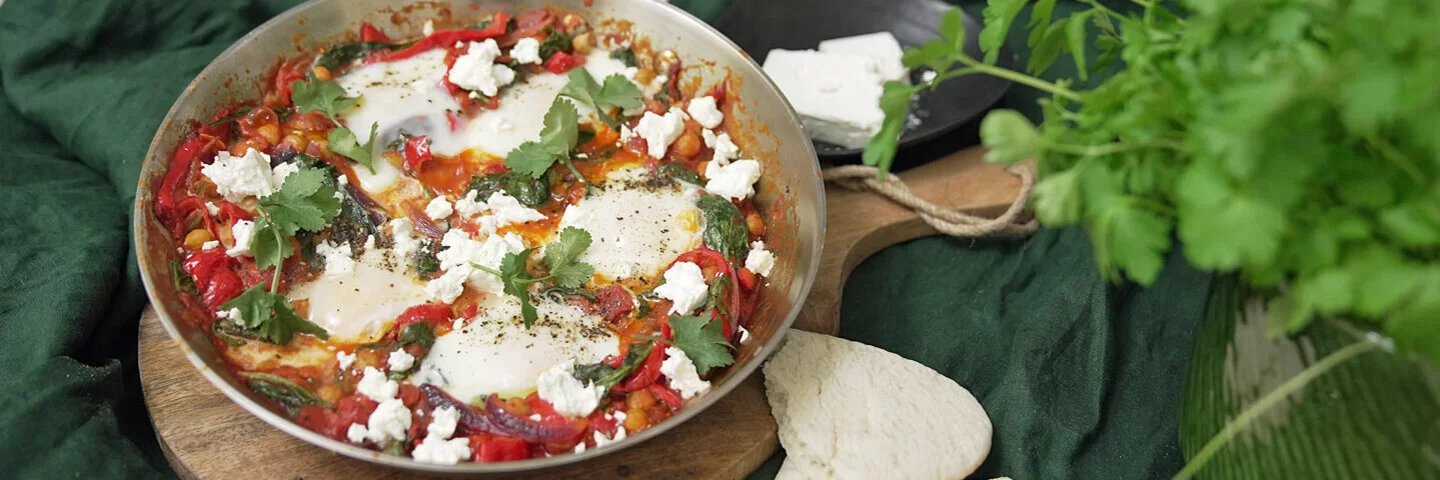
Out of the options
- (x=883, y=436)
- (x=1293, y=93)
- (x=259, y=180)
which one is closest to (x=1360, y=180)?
(x=1293, y=93)

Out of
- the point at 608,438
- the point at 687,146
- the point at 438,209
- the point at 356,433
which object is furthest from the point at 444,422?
the point at 687,146

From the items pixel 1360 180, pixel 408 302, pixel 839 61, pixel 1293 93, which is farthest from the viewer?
pixel 839 61

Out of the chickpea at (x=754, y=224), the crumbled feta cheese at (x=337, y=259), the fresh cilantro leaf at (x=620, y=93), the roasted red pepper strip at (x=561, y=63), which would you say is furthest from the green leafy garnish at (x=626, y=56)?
the crumbled feta cheese at (x=337, y=259)

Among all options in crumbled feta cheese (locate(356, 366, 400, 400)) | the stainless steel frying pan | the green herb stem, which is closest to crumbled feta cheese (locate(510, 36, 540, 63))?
the stainless steel frying pan

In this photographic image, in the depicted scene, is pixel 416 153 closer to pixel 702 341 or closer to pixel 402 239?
pixel 402 239

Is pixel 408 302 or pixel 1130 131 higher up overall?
pixel 1130 131

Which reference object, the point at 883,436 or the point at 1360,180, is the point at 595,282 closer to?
the point at 883,436

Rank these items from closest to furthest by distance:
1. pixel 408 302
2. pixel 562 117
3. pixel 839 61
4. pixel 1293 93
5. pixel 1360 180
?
pixel 1293 93
pixel 1360 180
pixel 408 302
pixel 562 117
pixel 839 61
